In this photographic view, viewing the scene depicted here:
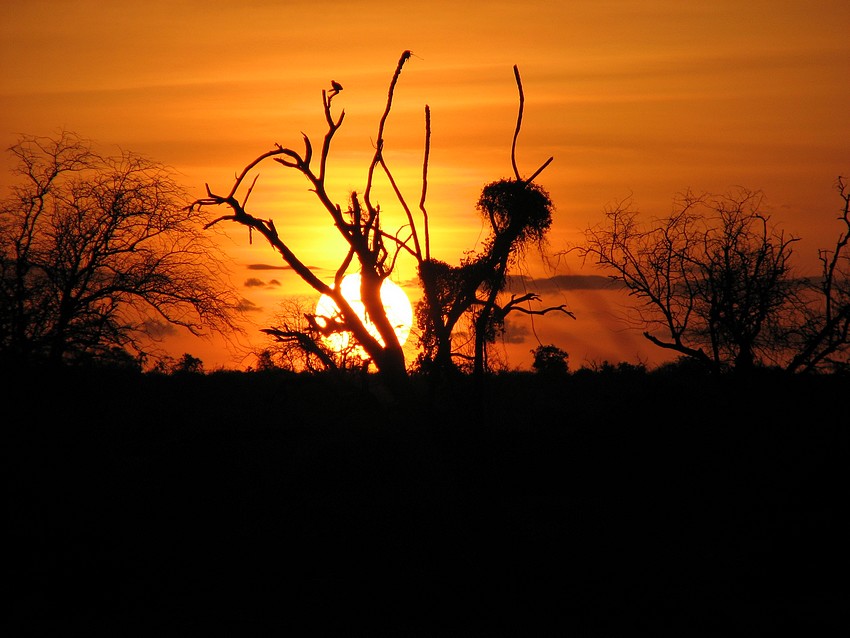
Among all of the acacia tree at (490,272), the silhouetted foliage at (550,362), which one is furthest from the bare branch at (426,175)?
the silhouetted foliage at (550,362)

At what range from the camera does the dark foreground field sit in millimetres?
13484

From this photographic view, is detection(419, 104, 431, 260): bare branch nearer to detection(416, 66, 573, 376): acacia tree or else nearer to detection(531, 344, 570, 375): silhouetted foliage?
detection(416, 66, 573, 376): acacia tree

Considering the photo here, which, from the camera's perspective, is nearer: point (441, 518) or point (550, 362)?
point (441, 518)

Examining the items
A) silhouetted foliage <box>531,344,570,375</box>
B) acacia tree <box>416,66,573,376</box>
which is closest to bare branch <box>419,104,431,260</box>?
acacia tree <box>416,66,573,376</box>

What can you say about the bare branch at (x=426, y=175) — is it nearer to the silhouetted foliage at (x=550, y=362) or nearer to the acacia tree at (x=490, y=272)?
the acacia tree at (x=490, y=272)

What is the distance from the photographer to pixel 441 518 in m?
15.6

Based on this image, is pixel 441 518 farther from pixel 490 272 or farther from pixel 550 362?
pixel 550 362

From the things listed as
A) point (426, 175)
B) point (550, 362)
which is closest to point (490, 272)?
point (426, 175)

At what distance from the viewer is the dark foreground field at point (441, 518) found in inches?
531

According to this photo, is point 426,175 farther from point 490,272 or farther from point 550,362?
point 550,362

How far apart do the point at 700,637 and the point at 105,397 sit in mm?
10762

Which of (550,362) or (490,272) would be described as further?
(550,362)

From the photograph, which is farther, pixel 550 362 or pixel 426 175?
pixel 550 362

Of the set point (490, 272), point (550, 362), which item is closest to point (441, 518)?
point (490, 272)
